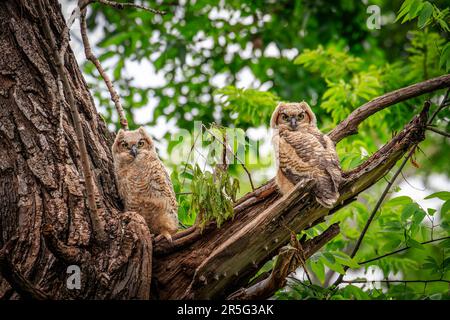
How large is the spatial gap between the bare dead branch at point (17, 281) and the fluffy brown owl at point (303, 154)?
6.53 feet

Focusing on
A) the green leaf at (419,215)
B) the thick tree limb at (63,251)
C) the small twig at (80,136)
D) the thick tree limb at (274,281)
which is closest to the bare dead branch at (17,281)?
the thick tree limb at (63,251)

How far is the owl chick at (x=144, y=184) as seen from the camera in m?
5.14

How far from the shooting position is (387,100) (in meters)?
4.89

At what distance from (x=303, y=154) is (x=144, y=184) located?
61.2 inches

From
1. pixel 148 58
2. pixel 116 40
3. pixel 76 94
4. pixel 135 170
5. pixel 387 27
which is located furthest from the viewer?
Result: pixel 387 27

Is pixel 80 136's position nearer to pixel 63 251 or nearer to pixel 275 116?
pixel 63 251

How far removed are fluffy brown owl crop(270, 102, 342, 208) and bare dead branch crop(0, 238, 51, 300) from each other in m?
1.99

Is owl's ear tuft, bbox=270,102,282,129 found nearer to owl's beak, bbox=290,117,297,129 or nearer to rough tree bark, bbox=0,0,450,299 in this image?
owl's beak, bbox=290,117,297,129

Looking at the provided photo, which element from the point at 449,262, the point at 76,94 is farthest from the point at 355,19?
the point at 76,94

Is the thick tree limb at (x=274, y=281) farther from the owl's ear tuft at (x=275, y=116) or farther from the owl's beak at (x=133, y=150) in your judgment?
the owl's beak at (x=133, y=150)

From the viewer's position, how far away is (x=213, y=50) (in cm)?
1109

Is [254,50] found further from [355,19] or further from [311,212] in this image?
[311,212]

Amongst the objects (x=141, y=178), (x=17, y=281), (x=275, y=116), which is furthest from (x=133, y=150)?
(x=17, y=281)
